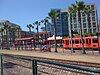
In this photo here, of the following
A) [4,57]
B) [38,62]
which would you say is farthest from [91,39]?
[38,62]

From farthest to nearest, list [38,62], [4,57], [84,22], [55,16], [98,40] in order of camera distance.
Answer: [84,22]
[55,16]
[98,40]
[4,57]
[38,62]

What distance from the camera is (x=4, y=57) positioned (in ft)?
38.0

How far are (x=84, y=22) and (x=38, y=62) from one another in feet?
564

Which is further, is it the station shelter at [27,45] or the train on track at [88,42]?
the station shelter at [27,45]

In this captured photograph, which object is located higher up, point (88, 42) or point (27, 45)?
point (27, 45)

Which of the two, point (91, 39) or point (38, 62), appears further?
point (91, 39)

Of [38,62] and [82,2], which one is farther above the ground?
[82,2]

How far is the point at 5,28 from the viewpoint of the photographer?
458ft

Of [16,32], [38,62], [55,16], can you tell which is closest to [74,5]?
[55,16]

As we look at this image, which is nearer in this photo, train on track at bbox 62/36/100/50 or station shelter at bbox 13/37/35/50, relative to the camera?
train on track at bbox 62/36/100/50

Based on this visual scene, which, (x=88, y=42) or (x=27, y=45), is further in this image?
(x=27, y=45)

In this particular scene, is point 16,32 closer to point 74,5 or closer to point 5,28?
point 5,28

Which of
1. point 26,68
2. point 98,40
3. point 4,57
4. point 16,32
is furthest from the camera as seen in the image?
point 16,32

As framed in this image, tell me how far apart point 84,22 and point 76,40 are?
118320 mm
